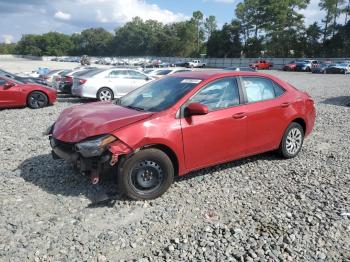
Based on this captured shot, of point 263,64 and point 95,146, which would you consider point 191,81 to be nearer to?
point 95,146

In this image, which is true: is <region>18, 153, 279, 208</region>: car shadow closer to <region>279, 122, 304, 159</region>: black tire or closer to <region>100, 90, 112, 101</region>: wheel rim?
<region>279, 122, 304, 159</region>: black tire

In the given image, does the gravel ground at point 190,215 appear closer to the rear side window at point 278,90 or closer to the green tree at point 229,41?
the rear side window at point 278,90

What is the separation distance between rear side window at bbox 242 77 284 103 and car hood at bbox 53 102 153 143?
1.77 metres

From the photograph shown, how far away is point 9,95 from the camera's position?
13047mm

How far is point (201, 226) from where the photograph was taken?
4.20m

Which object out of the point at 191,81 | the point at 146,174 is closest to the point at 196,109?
the point at 191,81

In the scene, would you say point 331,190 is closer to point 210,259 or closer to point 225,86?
point 225,86

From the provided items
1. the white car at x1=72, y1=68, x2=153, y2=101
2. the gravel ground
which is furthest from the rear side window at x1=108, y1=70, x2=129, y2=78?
the gravel ground

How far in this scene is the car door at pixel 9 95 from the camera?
510 inches

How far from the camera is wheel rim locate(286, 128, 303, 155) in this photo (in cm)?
654

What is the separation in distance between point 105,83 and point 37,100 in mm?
2651

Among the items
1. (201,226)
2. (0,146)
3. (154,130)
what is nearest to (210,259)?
(201,226)

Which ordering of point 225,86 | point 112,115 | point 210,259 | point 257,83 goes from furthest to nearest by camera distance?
point 257,83 → point 225,86 → point 112,115 → point 210,259

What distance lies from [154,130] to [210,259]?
5.85 ft
